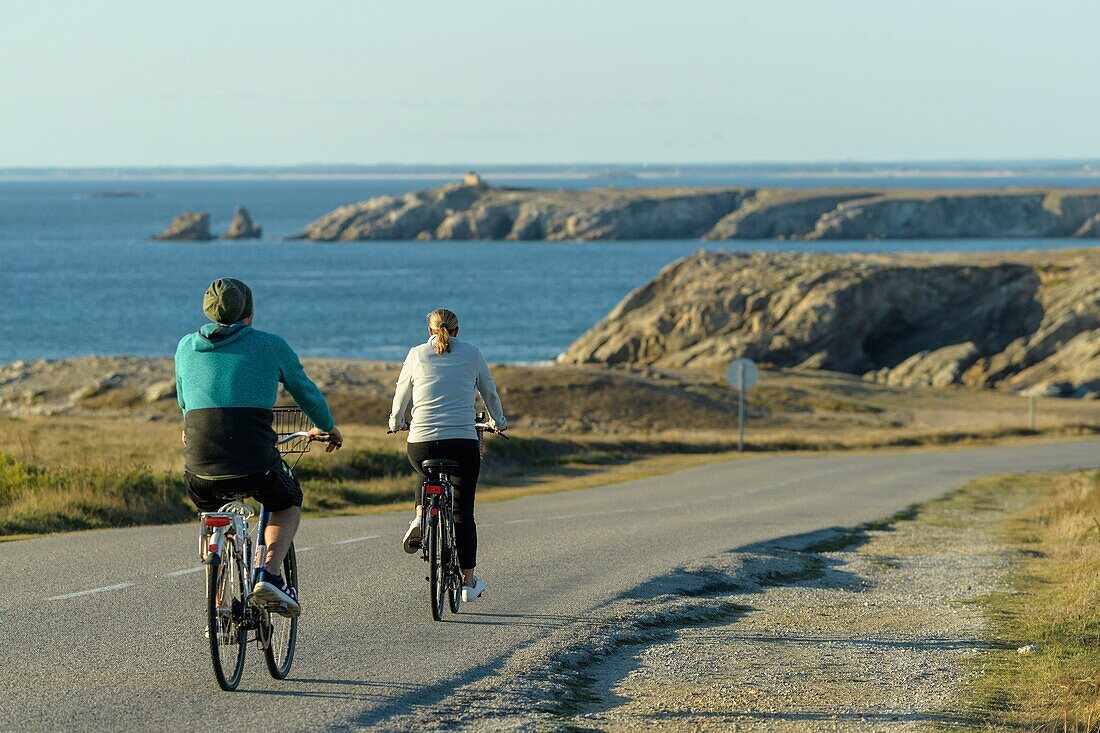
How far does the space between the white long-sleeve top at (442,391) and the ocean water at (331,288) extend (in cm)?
7083

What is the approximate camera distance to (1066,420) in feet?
163

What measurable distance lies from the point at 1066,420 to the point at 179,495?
38.1m

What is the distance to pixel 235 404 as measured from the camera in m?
7.18

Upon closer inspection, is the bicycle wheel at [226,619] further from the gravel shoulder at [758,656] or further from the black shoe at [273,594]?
the gravel shoulder at [758,656]

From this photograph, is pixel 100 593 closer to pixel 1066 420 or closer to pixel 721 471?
pixel 721 471

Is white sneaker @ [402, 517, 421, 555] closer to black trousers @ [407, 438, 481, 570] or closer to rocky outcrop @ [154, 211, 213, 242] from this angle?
black trousers @ [407, 438, 481, 570]

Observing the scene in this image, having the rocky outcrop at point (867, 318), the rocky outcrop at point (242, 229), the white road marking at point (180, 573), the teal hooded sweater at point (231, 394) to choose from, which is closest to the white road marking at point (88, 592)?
the white road marking at point (180, 573)

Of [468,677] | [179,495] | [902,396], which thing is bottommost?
[902,396]

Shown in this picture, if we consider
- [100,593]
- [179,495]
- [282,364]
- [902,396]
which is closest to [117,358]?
[902,396]

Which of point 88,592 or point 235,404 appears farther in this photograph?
point 88,592

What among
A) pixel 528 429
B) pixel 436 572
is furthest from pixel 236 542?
pixel 528 429

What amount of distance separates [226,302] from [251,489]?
2.95ft

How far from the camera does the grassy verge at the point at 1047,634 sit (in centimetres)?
803

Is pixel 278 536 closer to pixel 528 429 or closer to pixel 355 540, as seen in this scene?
pixel 355 540
